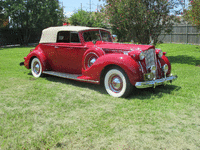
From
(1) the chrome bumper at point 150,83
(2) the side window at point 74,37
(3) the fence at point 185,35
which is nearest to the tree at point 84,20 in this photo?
(3) the fence at point 185,35

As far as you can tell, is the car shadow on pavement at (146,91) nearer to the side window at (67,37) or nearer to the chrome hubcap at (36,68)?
the side window at (67,37)

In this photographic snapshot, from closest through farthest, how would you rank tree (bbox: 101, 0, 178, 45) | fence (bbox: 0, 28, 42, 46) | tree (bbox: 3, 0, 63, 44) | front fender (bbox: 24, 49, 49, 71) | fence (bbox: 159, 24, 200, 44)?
1. front fender (bbox: 24, 49, 49, 71)
2. tree (bbox: 101, 0, 178, 45)
3. fence (bbox: 159, 24, 200, 44)
4. tree (bbox: 3, 0, 63, 44)
5. fence (bbox: 0, 28, 42, 46)

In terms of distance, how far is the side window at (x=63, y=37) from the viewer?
20.3ft

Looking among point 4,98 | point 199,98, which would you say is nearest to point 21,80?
point 4,98

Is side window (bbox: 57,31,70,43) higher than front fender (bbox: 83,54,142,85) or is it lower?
higher

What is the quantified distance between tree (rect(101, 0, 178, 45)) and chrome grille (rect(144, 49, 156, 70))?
17.3ft

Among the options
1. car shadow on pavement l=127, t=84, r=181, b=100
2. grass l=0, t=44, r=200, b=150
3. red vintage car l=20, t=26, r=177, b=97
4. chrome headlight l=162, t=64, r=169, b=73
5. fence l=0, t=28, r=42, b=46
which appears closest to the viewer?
grass l=0, t=44, r=200, b=150

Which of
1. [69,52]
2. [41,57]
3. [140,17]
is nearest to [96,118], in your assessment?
[69,52]

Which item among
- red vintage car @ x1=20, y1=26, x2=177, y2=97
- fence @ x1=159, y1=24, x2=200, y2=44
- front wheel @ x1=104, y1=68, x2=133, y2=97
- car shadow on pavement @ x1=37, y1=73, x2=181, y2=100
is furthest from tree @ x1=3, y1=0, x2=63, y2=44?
front wheel @ x1=104, y1=68, x2=133, y2=97

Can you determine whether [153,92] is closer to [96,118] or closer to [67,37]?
[96,118]

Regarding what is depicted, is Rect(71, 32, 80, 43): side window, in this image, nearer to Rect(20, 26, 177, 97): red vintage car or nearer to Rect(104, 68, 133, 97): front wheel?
Rect(20, 26, 177, 97): red vintage car

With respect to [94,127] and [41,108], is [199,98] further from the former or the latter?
[41,108]

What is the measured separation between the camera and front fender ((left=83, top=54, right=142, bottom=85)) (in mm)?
4539

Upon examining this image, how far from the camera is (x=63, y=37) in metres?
6.31
